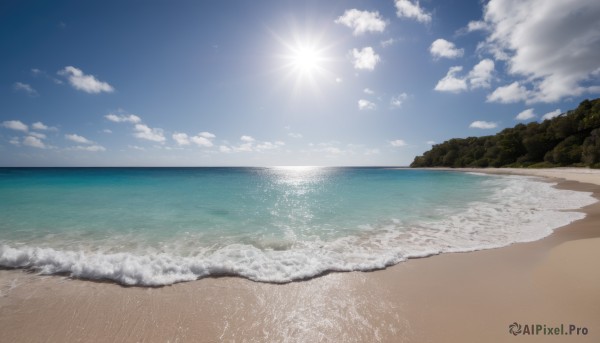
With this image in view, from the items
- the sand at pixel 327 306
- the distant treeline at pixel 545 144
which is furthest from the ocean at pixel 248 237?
the distant treeline at pixel 545 144

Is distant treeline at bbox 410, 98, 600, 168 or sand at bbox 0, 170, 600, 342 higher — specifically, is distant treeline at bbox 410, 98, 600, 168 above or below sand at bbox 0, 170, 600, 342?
above

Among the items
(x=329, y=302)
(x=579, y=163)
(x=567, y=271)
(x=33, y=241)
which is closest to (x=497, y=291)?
(x=567, y=271)

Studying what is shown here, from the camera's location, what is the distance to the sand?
373 centimetres

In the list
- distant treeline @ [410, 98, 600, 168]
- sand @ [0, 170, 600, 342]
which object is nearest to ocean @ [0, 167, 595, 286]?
sand @ [0, 170, 600, 342]

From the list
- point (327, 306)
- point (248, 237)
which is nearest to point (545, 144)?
point (248, 237)

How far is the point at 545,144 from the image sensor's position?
2822 inches

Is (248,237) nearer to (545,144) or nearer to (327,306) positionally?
(327,306)

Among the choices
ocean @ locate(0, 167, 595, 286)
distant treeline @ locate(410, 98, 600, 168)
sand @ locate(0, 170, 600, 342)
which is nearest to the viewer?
sand @ locate(0, 170, 600, 342)

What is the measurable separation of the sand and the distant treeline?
224ft

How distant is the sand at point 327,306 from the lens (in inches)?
147

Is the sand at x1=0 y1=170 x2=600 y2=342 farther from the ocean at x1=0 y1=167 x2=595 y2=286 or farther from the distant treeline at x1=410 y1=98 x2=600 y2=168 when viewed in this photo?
the distant treeline at x1=410 y1=98 x2=600 y2=168

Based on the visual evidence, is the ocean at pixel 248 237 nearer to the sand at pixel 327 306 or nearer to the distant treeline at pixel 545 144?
the sand at pixel 327 306

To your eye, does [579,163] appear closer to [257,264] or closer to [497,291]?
[497,291]

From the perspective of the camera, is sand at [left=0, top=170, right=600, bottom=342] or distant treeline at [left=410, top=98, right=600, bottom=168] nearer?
sand at [left=0, top=170, right=600, bottom=342]
